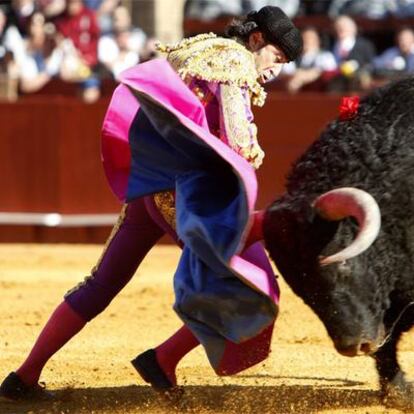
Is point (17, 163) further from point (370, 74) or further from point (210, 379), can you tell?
point (210, 379)

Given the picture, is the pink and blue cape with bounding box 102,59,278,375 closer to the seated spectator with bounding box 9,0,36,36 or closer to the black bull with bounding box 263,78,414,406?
the black bull with bounding box 263,78,414,406

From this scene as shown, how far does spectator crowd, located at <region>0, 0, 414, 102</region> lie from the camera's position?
9305mm

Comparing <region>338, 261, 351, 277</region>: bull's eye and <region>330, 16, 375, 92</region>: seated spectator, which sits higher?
<region>338, 261, 351, 277</region>: bull's eye

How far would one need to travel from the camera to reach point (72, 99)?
9.07 metres

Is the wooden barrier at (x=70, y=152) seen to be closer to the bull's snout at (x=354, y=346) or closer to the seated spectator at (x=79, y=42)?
the seated spectator at (x=79, y=42)

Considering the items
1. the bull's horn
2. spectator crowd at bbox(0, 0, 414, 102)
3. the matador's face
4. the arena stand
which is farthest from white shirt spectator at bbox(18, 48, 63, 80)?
the bull's horn

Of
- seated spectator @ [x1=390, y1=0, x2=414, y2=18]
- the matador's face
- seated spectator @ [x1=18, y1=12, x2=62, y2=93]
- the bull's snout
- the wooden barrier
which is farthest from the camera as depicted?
seated spectator @ [x1=390, y1=0, x2=414, y2=18]

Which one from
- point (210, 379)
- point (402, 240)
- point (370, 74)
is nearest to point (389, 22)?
point (370, 74)

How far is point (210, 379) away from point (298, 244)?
116 centimetres

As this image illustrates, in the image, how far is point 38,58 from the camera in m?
9.79

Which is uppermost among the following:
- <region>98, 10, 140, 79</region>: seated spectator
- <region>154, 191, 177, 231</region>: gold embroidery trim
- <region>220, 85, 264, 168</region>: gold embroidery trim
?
<region>220, 85, 264, 168</region>: gold embroidery trim

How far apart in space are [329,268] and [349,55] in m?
6.22

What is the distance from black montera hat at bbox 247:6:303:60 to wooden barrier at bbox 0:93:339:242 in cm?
521

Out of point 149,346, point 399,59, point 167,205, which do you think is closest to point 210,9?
point 399,59
